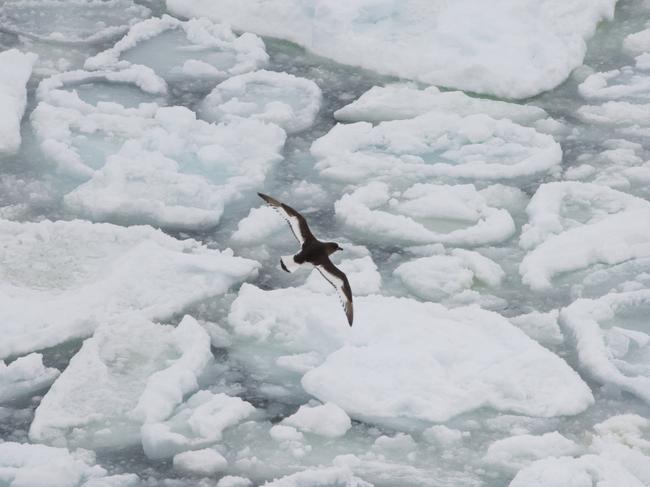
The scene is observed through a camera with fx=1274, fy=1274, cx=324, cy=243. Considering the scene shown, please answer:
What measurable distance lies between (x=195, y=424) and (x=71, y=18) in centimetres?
415

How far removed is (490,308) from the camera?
5.12 metres

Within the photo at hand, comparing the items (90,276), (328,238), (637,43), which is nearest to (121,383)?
(90,276)

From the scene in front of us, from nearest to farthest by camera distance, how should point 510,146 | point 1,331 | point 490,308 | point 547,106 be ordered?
point 1,331 → point 490,308 → point 510,146 → point 547,106

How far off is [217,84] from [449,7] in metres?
1.41

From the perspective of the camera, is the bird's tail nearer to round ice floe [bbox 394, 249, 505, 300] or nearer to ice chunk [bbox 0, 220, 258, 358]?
ice chunk [bbox 0, 220, 258, 358]

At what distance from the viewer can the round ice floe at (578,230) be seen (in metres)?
5.37

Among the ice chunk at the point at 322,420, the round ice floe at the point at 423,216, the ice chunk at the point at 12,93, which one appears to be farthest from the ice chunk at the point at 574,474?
the ice chunk at the point at 12,93

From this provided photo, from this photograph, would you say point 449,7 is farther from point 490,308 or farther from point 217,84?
point 490,308

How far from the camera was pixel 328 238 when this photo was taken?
5.60 metres

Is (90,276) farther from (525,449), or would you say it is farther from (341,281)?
(525,449)

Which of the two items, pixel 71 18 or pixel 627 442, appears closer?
pixel 627 442

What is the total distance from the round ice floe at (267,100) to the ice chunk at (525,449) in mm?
2665

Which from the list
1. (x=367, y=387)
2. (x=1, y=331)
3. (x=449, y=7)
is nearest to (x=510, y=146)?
(x=449, y=7)

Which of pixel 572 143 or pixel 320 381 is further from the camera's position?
pixel 572 143
